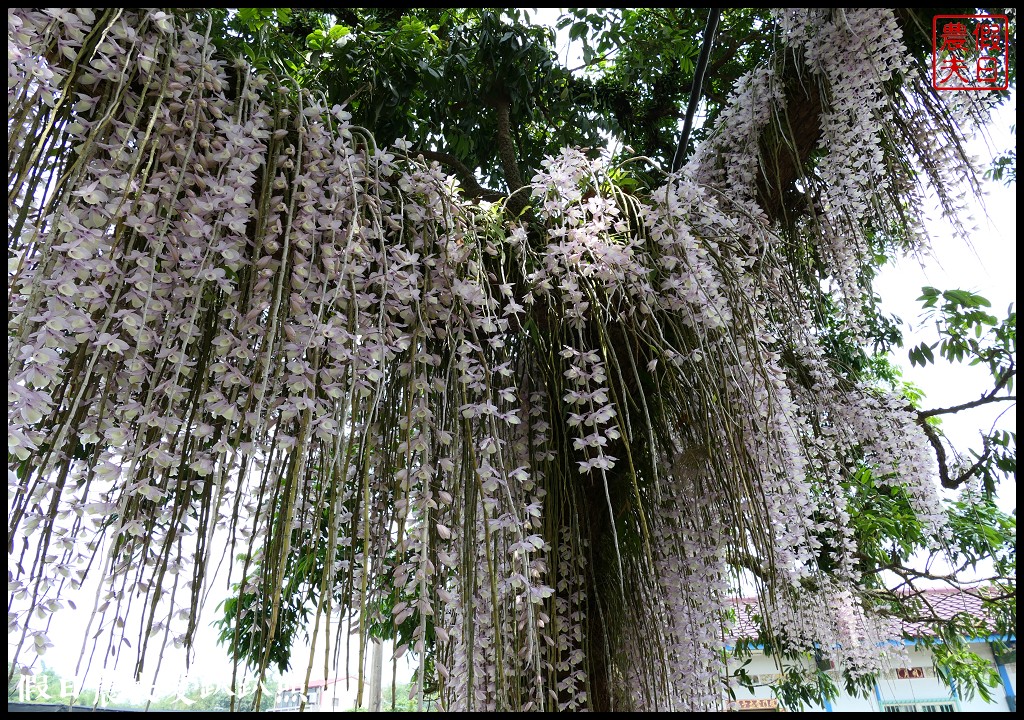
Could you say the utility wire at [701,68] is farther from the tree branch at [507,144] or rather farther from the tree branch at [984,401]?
the tree branch at [984,401]

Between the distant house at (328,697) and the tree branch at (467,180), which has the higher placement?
the tree branch at (467,180)

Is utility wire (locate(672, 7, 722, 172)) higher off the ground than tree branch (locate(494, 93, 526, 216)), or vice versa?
tree branch (locate(494, 93, 526, 216))

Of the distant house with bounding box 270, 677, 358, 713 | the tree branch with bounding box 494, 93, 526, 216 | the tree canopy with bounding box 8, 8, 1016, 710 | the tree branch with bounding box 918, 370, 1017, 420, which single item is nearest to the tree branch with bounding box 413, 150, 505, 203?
the tree canopy with bounding box 8, 8, 1016, 710

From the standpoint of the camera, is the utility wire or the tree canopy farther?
the utility wire

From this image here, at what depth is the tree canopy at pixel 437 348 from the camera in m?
0.86

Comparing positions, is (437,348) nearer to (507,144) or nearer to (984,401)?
(507,144)

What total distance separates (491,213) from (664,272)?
1.29ft

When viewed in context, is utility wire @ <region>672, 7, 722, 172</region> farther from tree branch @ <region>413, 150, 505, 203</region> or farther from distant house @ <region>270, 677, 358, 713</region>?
distant house @ <region>270, 677, 358, 713</region>

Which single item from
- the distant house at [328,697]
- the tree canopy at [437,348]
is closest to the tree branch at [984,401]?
the tree canopy at [437,348]

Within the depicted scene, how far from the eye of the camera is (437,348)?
1.18 m

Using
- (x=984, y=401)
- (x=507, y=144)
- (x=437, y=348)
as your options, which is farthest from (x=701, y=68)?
(x=984, y=401)

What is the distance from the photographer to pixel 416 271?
111 cm

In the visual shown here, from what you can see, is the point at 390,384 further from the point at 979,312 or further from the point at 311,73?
the point at 979,312

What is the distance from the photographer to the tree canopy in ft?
2.81
